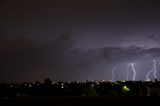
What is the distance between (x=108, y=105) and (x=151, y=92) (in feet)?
74.5

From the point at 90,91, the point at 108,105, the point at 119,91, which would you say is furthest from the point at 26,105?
the point at 119,91

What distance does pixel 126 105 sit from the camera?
29938 mm

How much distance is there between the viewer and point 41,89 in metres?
64.4

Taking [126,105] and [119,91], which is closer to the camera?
[126,105]

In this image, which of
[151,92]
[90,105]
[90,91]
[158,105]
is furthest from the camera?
[90,91]

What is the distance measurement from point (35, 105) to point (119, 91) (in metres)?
36.3

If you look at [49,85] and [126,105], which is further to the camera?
[49,85]

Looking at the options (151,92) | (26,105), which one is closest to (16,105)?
(26,105)

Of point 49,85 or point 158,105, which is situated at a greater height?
point 49,85

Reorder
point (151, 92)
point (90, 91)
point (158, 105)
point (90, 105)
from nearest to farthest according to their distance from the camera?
point (158, 105), point (90, 105), point (151, 92), point (90, 91)

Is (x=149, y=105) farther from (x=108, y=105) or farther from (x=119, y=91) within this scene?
(x=119, y=91)

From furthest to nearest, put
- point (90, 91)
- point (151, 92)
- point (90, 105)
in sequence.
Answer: point (90, 91) → point (151, 92) → point (90, 105)

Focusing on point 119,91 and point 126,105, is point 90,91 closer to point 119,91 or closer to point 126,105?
point 119,91

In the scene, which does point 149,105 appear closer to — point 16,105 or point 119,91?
point 16,105
